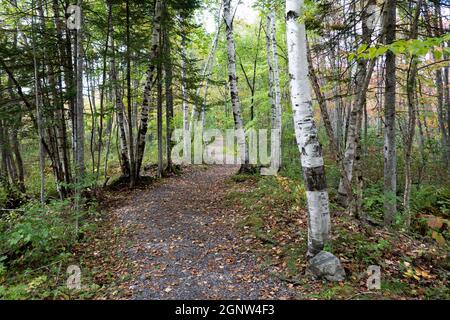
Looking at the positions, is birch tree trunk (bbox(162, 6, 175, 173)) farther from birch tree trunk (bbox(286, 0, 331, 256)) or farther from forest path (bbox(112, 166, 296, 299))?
birch tree trunk (bbox(286, 0, 331, 256))

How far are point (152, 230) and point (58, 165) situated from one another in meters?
4.99

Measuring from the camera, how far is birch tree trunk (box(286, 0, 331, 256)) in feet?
12.6

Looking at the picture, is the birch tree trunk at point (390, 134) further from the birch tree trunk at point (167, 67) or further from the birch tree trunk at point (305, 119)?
the birch tree trunk at point (167, 67)

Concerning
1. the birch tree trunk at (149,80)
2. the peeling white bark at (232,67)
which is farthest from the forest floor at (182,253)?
the peeling white bark at (232,67)

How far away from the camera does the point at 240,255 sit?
15.5ft

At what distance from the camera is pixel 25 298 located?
3580 mm

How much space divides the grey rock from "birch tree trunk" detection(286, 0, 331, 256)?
0.35 meters

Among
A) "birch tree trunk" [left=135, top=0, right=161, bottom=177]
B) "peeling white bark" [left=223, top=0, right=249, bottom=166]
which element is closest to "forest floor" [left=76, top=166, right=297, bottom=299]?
"birch tree trunk" [left=135, top=0, right=161, bottom=177]

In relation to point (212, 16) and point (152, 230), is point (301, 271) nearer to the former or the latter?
point (152, 230)

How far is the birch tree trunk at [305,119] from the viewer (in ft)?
12.6

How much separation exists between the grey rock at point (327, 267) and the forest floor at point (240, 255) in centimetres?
11

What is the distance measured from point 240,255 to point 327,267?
1541mm
